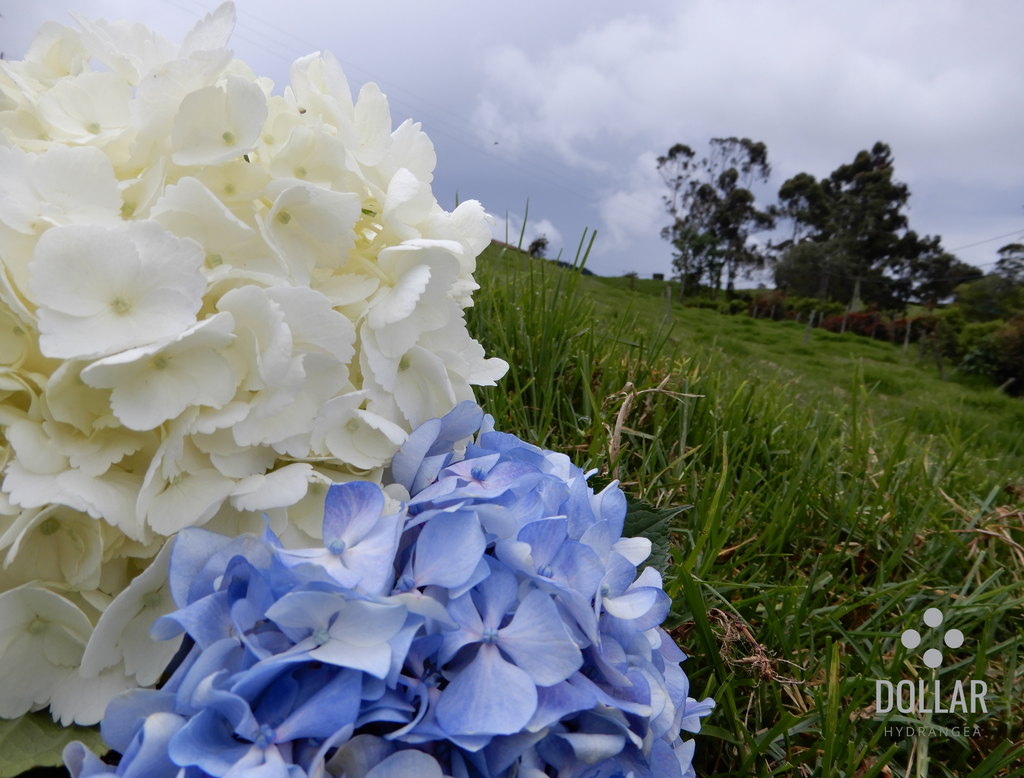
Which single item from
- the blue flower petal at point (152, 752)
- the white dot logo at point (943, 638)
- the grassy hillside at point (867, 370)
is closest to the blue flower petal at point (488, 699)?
the blue flower petal at point (152, 752)

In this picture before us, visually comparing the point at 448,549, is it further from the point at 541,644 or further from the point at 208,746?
the point at 208,746

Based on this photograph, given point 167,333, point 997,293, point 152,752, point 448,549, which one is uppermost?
point 997,293

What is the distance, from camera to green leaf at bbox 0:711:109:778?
591 millimetres

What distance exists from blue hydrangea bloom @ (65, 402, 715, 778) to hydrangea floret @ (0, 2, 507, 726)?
0.16 feet

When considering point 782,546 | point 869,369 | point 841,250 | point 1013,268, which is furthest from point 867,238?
point 782,546

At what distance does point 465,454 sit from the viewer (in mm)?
860

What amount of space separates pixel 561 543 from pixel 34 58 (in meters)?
0.95

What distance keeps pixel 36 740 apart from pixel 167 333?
1.43ft

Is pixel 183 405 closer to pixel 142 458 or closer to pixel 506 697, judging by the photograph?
pixel 142 458

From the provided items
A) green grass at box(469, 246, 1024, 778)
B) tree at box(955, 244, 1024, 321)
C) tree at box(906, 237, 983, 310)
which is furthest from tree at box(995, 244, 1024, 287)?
green grass at box(469, 246, 1024, 778)
